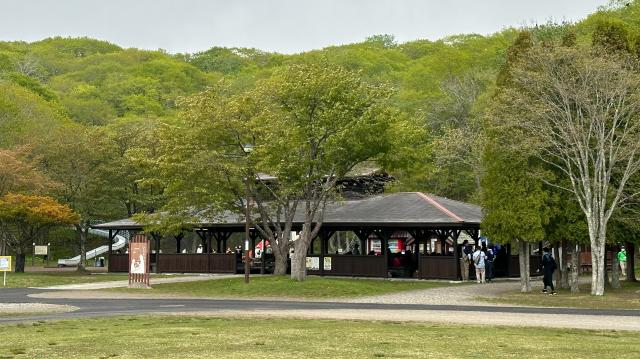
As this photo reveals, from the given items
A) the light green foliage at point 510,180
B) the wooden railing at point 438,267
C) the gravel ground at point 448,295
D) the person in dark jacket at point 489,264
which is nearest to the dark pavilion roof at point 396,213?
the person in dark jacket at point 489,264

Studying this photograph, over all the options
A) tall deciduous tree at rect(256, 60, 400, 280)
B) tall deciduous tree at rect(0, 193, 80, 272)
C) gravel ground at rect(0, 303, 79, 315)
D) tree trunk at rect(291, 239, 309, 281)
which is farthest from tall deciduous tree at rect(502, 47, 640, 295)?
tall deciduous tree at rect(0, 193, 80, 272)

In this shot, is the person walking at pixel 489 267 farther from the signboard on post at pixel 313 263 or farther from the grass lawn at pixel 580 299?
the signboard on post at pixel 313 263

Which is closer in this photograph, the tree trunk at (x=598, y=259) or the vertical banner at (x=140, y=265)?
the tree trunk at (x=598, y=259)

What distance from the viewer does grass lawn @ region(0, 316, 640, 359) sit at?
43.0 ft

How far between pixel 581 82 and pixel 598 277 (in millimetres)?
7211

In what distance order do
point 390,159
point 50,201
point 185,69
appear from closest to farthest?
1. point 390,159
2. point 50,201
3. point 185,69

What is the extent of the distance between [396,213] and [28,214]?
2192cm

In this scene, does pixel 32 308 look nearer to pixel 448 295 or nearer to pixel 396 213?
pixel 448 295

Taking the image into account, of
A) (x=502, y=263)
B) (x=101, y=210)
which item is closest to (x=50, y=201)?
(x=101, y=210)

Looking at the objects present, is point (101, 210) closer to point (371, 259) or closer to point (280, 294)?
point (371, 259)

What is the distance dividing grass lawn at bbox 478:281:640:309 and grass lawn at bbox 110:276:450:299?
211 inches

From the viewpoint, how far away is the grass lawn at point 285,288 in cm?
3166

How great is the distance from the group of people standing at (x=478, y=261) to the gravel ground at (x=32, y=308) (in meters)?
19.8

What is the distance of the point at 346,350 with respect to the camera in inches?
531
